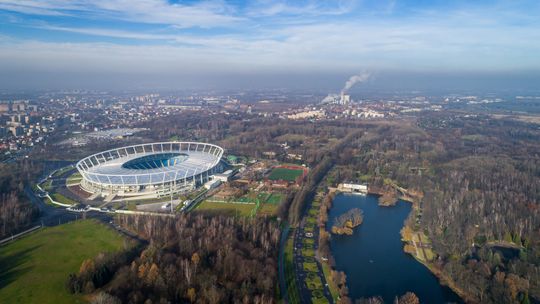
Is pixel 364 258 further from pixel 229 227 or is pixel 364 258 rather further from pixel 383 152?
pixel 383 152

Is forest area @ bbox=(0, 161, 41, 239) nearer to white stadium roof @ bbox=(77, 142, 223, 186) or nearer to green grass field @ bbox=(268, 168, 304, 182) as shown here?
white stadium roof @ bbox=(77, 142, 223, 186)

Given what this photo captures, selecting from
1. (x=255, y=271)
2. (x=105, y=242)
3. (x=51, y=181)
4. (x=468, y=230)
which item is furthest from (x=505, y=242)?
(x=51, y=181)

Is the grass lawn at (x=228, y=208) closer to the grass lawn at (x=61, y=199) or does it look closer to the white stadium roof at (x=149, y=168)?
the white stadium roof at (x=149, y=168)

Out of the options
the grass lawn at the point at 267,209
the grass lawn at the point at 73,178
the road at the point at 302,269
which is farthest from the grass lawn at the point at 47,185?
the road at the point at 302,269

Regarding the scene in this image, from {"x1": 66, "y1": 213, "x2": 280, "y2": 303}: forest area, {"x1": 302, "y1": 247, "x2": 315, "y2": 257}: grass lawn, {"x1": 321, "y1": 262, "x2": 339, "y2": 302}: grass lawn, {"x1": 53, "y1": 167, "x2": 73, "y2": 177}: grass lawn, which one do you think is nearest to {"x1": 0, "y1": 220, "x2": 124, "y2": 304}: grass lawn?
{"x1": 66, "y1": 213, "x2": 280, "y2": 303}: forest area

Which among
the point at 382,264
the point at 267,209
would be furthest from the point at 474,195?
the point at 267,209

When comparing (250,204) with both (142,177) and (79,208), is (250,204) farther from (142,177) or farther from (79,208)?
(79,208)
